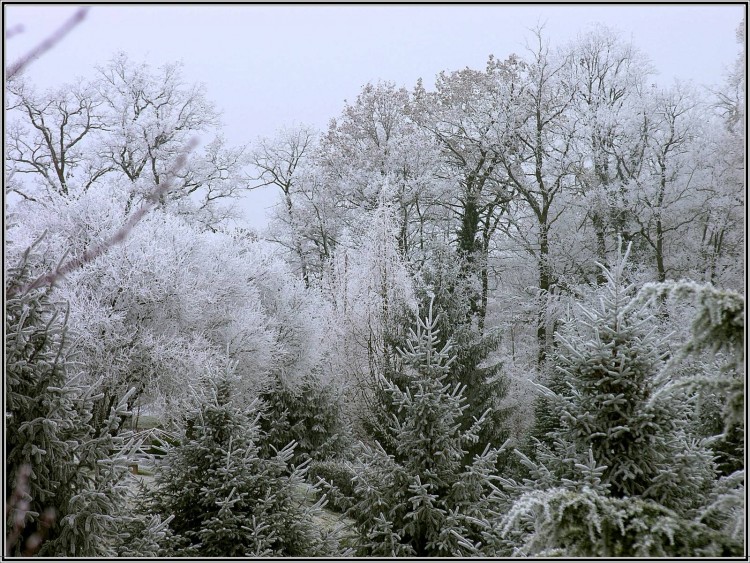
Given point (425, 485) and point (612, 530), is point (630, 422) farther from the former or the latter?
point (425, 485)

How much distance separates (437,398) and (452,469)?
88 cm

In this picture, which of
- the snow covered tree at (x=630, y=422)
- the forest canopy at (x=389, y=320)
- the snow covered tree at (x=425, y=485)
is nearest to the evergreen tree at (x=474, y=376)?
the forest canopy at (x=389, y=320)

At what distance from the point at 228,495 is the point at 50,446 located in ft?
8.25

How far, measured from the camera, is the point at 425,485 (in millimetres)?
6785

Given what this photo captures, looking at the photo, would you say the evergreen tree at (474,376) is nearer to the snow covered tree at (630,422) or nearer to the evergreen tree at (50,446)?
the snow covered tree at (630,422)

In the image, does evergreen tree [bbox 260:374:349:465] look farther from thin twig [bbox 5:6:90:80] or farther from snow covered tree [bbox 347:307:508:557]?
thin twig [bbox 5:6:90:80]

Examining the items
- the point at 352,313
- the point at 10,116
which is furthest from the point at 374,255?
the point at 10,116

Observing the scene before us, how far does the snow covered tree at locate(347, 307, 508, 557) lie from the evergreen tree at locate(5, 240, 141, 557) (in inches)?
114

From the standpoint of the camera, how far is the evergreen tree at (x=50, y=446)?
498 cm

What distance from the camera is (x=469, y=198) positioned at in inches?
916

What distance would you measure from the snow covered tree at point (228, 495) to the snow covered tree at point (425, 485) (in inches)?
33.7

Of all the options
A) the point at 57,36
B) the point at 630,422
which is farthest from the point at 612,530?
the point at 57,36

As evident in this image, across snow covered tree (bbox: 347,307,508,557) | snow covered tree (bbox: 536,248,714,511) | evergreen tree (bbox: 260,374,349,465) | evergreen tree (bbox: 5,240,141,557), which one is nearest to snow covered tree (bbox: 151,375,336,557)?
snow covered tree (bbox: 347,307,508,557)

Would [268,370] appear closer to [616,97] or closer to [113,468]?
[113,468]
